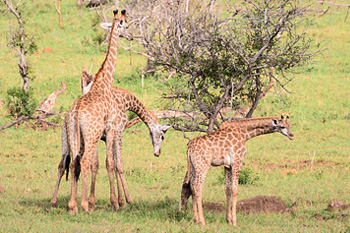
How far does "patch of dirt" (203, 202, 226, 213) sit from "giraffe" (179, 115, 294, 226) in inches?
44.9

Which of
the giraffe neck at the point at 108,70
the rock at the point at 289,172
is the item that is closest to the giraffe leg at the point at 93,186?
the giraffe neck at the point at 108,70

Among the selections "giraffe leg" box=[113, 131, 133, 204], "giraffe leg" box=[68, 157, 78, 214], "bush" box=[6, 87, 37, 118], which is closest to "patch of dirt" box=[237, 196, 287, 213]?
"giraffe leg" box=[113, 131, 133, 204]

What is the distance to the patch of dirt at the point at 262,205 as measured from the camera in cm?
1077

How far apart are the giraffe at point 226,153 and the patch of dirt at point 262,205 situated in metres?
1.32

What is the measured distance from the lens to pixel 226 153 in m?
9.53

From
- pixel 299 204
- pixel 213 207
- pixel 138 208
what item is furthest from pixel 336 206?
pixel 138 208

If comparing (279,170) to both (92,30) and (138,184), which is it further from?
(92,30)

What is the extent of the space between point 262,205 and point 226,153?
200 centimetres

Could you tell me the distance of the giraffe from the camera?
933 cm

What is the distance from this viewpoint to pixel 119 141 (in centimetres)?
1127

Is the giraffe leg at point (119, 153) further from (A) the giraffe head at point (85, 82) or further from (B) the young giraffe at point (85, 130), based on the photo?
(A) the giraffe head at point (85, 82)

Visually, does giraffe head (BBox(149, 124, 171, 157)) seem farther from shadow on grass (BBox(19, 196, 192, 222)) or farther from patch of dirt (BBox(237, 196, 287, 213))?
patch of dirt (BBox(237, 196, 287, 213))

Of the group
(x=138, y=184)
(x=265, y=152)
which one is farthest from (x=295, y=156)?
(x=138, y=184)

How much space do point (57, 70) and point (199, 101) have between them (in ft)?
63.0
